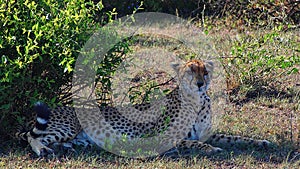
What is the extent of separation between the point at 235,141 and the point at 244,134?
0.24m

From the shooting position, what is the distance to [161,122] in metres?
4.96

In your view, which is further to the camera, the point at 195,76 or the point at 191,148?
the point at 195,76

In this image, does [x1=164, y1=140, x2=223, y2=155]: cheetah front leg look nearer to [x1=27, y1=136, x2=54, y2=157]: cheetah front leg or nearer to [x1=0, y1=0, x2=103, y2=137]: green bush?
[x1=27, y1=136, x2=54, y2=157]: cheetah front leg

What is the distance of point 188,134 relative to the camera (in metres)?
4.90

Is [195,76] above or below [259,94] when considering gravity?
above

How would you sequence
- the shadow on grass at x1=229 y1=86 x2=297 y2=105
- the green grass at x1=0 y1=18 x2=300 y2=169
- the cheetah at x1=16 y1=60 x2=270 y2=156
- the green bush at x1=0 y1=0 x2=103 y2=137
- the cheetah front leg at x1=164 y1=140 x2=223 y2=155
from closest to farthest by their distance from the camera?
the green grass at x1=0 y1=18 x2=300 y2=169 → the green bush at x1=0 y1=0 x2=103 y2=137 → the cheetah front leg at x1=164 y1=140 x2=223 y2=155 → the cheetah at x1=16 y1=60 x2=270 y2=156 → the shadow on grass at x1=229 y1=86 x2=297 y2=105

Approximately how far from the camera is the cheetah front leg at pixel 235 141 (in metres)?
4.80

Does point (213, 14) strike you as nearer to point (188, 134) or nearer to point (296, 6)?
point (296, 6)

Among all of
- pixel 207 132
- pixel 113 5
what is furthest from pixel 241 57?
pixel 113 5

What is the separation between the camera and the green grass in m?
4.36

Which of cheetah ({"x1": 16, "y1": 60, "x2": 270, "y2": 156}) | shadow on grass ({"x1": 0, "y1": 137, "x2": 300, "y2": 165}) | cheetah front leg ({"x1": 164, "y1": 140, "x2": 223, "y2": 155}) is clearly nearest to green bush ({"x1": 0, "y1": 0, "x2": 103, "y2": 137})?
cheetah ({"x1": 16, "y1": 60, "x2": 270, "y2": 156})

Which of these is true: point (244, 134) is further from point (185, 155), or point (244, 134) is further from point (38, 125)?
point (38, 125)

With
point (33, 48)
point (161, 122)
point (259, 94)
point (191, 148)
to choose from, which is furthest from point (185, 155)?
point (259, 94)

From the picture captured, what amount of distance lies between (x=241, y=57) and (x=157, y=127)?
1.44 m
